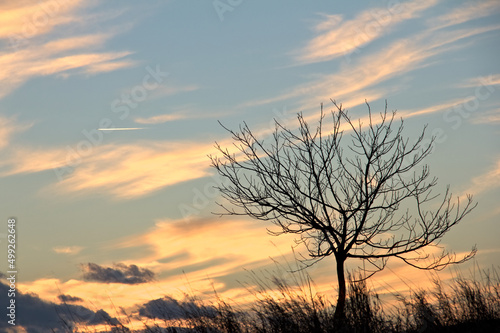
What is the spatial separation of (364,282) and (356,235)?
1.43m

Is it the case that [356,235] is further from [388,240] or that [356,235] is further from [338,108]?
[338,108]

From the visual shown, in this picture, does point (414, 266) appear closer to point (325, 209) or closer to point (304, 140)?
point (325, 209)

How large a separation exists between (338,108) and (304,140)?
1.24m

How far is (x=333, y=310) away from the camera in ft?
39.4

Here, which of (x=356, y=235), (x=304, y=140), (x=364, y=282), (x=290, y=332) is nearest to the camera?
(x=290, y=332)

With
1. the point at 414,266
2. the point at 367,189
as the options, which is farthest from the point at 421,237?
the point at 367,189

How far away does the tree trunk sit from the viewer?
11.7 m

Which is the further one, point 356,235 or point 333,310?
point 356,235

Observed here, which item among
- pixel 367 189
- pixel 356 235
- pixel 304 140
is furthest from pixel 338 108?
pixel 356 235

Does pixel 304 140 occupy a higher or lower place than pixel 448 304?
higher

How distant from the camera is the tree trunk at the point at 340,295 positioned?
11727 millimetres

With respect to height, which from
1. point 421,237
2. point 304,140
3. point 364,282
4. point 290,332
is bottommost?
point 290,332

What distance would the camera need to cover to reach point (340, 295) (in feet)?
41.4

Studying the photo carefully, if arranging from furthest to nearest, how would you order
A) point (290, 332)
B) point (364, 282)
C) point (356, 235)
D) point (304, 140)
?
point (304, 140) < point (356, 235) < point (364, 282) < point (290, 332)
